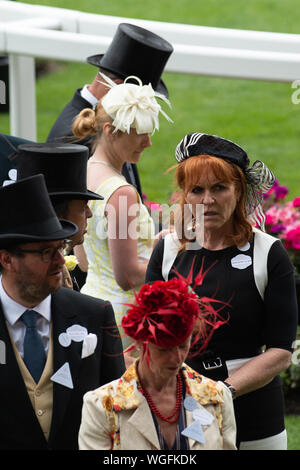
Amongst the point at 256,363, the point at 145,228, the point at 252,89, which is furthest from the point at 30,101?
the point at 252,89

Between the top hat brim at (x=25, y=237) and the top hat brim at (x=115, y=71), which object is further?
the top hat brim at (x=115, y=71)

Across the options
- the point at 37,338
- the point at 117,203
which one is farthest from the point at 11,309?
the point at 117,203

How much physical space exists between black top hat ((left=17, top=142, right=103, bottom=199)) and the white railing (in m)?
2.29

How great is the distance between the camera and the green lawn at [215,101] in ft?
46.4

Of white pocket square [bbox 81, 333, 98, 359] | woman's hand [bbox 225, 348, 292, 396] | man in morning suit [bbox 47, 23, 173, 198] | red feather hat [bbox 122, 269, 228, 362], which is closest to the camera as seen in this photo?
red feather hat [bbox 122, 269, 228, 362]

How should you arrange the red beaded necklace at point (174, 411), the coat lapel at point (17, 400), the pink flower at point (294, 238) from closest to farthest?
the red beaded necklace at point (174, 411) → the coat lapel at point (17, 400) → the pink flower at point (294, 238)

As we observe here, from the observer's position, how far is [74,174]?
184 inches

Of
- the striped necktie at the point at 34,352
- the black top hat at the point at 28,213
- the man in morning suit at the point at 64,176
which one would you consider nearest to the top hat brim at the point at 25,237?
the black top hat at the point at 28,213

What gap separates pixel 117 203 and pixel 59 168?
1.49 ft

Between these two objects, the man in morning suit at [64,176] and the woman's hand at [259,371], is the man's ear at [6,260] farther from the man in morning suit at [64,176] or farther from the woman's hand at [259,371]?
the woman's hand at [259,371]

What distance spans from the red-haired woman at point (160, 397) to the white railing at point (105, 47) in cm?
341

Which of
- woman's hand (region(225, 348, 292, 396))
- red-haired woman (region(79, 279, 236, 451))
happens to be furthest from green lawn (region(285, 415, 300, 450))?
red-haired woman (region(79, 279, 236, 451))

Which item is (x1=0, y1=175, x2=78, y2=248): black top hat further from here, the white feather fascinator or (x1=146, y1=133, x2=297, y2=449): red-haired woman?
the white feather fascinator

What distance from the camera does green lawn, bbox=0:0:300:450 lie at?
14.1 metres
